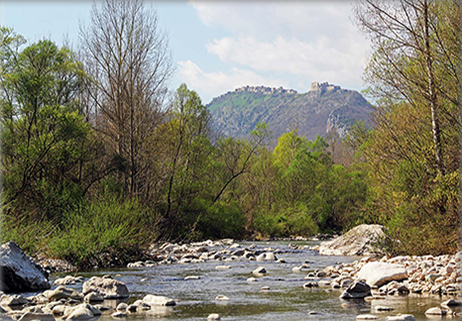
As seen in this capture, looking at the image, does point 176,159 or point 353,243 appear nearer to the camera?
point 353,243

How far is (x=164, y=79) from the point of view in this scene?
2266cm

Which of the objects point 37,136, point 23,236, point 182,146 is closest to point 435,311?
point 23,236

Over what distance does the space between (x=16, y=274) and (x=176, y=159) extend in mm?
16759

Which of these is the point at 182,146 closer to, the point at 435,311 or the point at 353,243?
the point at 353,243

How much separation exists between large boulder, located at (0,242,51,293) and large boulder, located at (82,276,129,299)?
47.5 inches

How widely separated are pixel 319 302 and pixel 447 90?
686 cm

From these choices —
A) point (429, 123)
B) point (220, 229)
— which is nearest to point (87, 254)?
point (429, 123)

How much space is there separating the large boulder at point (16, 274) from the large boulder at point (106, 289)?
1.21 metres

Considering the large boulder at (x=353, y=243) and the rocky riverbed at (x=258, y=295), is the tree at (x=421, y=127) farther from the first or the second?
the large boulder at (x=353, y=243)

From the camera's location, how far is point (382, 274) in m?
9.18

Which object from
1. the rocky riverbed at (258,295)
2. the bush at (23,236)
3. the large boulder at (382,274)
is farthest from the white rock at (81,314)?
the bush at (23,236)

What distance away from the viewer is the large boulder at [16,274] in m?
8.98

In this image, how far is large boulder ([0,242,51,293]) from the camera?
8984 millimetres

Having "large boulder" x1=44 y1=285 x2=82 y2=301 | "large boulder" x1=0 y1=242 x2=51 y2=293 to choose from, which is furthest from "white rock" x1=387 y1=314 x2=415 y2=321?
"large boulder" x1=0 y1=242 x2=51 y2=293
